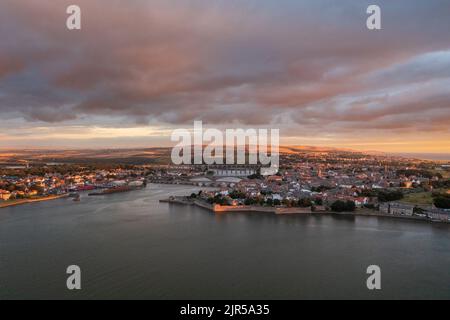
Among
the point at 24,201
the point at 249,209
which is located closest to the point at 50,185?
the point at 24,201

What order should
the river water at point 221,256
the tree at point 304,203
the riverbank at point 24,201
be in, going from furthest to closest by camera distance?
the riverbank at point 24,201
the tree at point 304,203
the river water at point 221,256

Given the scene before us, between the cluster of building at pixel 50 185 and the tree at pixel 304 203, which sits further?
the cluster of building at pixel 50 185

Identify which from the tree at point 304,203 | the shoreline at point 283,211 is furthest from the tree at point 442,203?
the tree at point 304,203

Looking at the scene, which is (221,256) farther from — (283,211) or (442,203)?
(442,203)

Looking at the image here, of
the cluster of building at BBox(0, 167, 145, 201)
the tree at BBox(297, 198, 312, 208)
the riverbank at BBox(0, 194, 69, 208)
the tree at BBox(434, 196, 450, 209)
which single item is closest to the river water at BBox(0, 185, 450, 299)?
the tree at BBox(297, 198, 312, 208)

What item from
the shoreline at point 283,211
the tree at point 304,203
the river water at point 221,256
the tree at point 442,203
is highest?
the tree at point 442,203

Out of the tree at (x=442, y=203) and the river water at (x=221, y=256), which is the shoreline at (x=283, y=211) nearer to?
the river water at (x=221, y=256)

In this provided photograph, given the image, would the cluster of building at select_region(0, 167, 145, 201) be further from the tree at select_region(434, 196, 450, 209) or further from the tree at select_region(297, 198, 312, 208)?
the tree at select_region(434, 196, 450, 209)

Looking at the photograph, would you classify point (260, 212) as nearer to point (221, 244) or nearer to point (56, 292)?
point (221, 244)

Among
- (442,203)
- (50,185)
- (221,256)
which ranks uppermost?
(442,203)
